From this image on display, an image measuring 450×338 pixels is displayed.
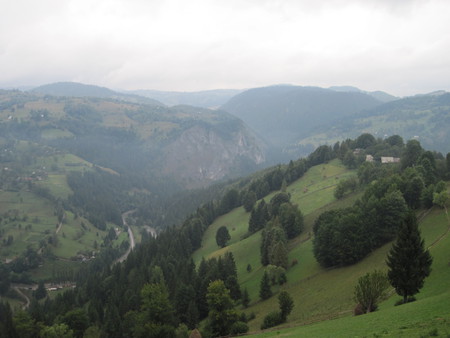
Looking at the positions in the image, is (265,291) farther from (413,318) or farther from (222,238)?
(222,238)

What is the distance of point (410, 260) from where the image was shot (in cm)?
A: 3903

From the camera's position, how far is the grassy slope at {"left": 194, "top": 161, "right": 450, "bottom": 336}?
34219mm

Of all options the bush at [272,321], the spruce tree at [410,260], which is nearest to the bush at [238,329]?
the bush at [272,321]

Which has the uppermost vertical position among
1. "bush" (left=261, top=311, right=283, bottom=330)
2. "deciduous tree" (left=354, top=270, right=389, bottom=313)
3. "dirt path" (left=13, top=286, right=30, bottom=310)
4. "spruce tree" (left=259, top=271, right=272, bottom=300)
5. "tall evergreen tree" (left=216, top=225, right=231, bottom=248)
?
"deciduous tree" (left=354, top=270, right=389, bottom=313)

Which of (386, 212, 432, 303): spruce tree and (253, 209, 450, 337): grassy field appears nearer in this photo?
(253, 209, 450, 337): grassy field

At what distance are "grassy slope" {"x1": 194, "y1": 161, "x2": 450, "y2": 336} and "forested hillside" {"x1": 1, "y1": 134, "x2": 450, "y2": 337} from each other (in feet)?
1.12

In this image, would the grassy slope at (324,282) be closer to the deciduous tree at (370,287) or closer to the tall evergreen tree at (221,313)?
the deciduous tree at (370,287)

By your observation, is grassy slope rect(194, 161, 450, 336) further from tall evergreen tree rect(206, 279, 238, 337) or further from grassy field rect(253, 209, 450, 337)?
tall evergreen tree rect(206, 279, 238, 337)

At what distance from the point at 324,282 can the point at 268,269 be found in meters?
15.6

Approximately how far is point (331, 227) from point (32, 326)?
6622cm

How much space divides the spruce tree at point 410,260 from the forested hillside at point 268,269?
3.64 feet

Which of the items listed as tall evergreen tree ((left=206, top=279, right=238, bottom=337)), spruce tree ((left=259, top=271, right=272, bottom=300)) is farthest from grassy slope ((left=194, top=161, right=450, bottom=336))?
tall evergreen tree ((left=206, top=279, right=238, bottom=337))

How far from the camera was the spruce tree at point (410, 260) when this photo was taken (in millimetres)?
38781

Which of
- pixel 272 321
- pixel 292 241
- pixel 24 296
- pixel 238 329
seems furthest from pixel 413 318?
pixel 24 296
